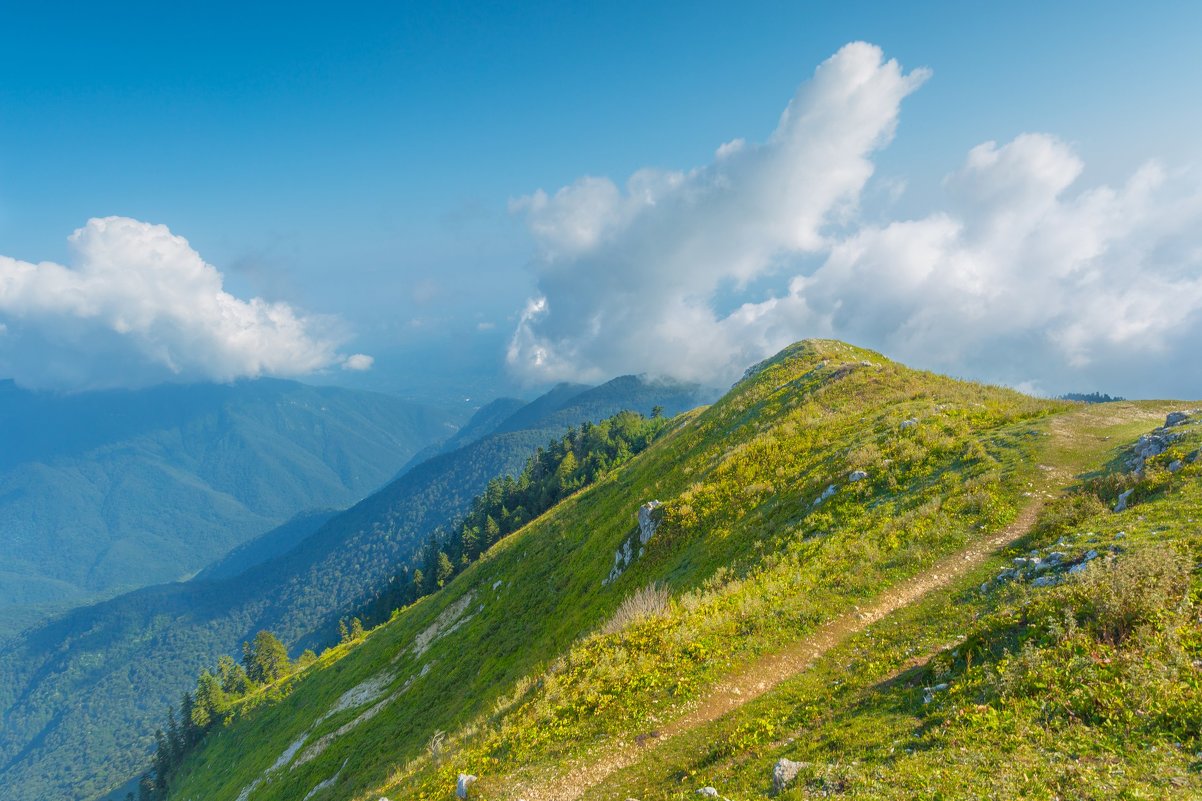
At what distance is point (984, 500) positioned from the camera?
2075cm

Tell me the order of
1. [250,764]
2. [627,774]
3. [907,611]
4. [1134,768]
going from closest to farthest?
[1134,768] < [627,774] < [907,611] < [250,764]

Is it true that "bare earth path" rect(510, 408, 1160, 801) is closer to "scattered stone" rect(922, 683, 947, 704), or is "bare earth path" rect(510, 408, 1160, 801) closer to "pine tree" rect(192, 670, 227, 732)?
"scattered stone" rect(922, 683, 947, 704)

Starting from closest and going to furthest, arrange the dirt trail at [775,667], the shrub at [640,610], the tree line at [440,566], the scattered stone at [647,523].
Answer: the dirt trail at [775,667], the shrub at [640,610], the scattered stone at [647,523], the tree line at [440,566]

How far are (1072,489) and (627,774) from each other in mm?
20469

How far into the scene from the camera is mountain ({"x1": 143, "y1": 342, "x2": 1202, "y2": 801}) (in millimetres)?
10055

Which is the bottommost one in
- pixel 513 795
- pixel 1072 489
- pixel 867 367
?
pixel 1072 489

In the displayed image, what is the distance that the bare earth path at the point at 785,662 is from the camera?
14148 mm

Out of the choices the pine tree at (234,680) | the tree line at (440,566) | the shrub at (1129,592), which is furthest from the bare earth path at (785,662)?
the pine tree at (234,680)

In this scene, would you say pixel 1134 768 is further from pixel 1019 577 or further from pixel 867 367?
pixel 867 367

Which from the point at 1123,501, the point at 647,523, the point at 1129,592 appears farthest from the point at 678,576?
the point at 1129,592

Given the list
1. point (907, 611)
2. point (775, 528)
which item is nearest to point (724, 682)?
point (907, 611)

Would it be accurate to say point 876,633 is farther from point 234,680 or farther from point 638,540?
point 234,680

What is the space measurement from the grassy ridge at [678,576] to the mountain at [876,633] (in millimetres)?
168

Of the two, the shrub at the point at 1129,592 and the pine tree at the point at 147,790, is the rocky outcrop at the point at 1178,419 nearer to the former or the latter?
the shrub at the point at 1129,592
